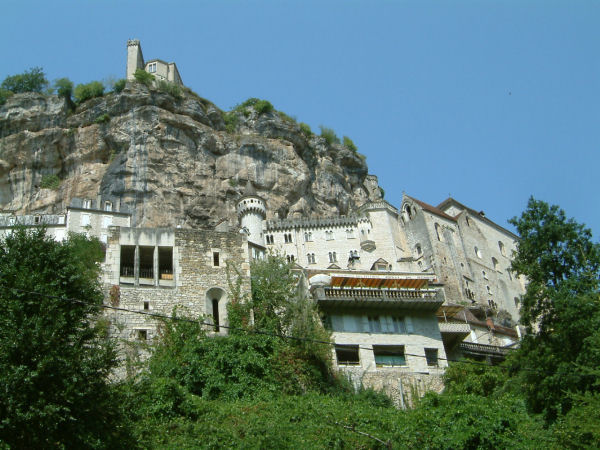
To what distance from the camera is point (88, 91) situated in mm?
66688

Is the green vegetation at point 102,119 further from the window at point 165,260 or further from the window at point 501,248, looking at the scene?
the window at point 501,248

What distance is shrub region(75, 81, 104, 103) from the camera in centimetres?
6656

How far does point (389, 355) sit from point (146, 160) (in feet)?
127

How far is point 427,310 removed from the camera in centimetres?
2817

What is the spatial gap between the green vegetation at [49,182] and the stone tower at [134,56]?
20.0 meters

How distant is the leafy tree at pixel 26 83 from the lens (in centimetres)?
6719

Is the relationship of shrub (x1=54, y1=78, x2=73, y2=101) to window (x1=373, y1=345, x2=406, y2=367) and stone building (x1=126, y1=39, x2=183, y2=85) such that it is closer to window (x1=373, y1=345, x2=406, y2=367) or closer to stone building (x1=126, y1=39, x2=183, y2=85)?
stone building (x1=126, y1=39, x2=183, y2=85)

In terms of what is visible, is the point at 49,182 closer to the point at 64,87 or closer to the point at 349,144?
the point at 64,87

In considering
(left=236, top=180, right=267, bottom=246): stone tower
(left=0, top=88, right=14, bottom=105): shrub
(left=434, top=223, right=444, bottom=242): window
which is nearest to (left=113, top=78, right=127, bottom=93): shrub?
(left=0, top=88, right=14, bottom=105): shrub

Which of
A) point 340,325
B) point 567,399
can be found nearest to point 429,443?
point 567,399

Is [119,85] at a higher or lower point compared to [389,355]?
higher

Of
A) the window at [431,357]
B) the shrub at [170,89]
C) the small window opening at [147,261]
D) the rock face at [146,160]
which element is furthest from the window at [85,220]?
the window at [431,357]

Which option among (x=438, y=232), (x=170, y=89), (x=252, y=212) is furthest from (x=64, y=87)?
(x=438, y=232)

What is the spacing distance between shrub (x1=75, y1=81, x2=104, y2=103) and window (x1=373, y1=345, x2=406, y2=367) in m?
50.5
